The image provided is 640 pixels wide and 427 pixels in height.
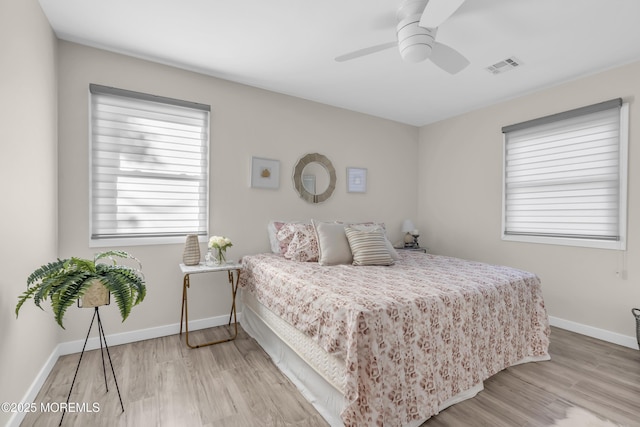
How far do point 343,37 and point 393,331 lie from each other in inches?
85.3

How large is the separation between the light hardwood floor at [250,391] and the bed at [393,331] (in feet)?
0.37

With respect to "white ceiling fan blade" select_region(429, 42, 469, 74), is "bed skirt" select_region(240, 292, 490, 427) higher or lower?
lower

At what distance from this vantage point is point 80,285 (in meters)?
1.51

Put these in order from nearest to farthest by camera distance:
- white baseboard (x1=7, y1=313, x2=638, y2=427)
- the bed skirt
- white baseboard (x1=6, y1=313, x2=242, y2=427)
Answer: the bed skirt
white baseboard (x1=6, y1=313, x2=242, y2=427)
white baseboard (x1=7, y1=313, x2=638, y2=427)

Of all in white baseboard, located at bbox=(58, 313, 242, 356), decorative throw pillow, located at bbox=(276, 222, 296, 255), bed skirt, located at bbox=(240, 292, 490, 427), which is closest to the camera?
bed skirt, located at bbox=(240, 292, 490, 427)

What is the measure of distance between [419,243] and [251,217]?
2.75 m

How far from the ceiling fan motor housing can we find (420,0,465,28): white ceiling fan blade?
143 millimetres

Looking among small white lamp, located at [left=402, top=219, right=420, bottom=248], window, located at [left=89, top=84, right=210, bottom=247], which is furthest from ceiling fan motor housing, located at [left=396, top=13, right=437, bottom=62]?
small white lamp, located at [left=402, top=219, right=420, bottom=248]

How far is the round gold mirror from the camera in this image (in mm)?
3533

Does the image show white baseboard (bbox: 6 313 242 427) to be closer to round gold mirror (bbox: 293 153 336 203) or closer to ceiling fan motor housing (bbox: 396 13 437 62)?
round gold mirror (bbox: 293 153 336 203)

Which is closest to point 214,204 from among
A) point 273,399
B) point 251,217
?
point 251,217

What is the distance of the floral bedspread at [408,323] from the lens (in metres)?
1.44

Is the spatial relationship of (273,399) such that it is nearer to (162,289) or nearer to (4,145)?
(162,289)

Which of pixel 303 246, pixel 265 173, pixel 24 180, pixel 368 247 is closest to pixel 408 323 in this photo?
pixel 368 247
